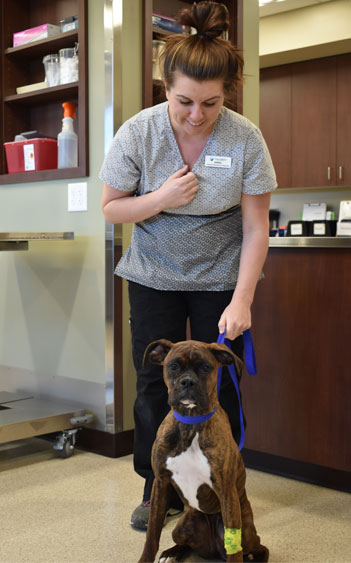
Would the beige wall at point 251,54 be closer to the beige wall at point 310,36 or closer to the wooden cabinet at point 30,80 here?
the wooden cabinet at point 30,80

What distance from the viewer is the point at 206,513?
1.65 meters

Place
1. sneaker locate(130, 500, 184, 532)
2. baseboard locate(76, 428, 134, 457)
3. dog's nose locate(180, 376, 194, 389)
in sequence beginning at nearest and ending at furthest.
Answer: dog's nose locate(180, 376, 194, 389) → sneaker locate(130, 500, 184, 532) → baseboard locate(76, 428, 134, 457)

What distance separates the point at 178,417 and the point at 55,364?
1758 millimetres

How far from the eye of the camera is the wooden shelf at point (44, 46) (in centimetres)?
305

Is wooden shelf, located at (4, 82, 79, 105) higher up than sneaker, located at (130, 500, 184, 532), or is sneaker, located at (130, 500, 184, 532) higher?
wooden shelf, located at (4, 82, 79, 105)

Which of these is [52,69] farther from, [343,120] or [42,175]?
[343,120]

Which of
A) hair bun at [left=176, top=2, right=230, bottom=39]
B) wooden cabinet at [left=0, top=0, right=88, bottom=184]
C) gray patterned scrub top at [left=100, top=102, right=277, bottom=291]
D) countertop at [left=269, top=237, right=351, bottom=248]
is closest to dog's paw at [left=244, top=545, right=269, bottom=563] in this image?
gray patterned scrub top at [left=100, top=102, right=277, bottom=291]

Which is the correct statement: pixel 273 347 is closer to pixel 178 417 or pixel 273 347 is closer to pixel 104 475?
pixel 104 475

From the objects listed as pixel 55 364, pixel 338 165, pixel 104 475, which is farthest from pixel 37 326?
pixel 338 165

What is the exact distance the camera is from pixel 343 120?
5602 mm

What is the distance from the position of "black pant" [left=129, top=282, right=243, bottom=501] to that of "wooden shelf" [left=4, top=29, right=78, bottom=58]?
1.59 metres

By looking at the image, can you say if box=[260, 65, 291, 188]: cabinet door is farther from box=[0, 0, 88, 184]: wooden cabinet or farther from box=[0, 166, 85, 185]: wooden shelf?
box=[0, 166, 85, 185]: wooden shelf

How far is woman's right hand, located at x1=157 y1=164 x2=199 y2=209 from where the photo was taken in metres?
1.71

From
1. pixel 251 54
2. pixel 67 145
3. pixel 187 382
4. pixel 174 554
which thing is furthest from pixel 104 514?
pixel 251 54
